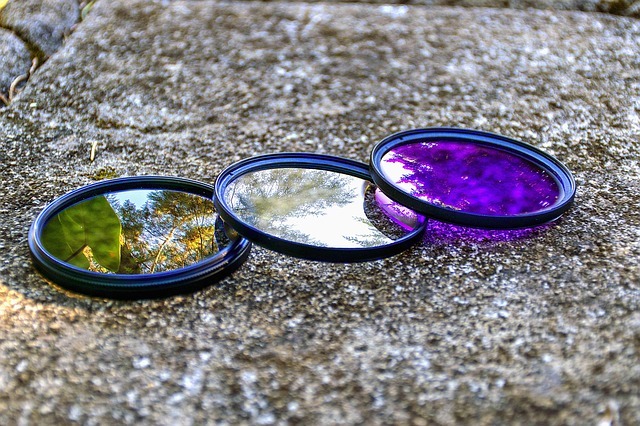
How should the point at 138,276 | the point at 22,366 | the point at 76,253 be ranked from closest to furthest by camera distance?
the point at 22,366
the point at 138,276
the point at 76,253

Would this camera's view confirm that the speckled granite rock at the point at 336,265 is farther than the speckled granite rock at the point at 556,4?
No

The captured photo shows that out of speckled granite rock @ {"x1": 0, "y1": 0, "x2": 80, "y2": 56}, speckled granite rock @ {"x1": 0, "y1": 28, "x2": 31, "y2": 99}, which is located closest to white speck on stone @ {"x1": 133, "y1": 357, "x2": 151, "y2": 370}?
speckled granite rock @ {"x1": 0, "y1": 28, "x2": 31, "y2": 99}

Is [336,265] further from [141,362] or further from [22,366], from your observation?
[22,366]

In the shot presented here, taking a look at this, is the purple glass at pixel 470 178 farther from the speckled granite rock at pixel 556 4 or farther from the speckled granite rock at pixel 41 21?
the speckled granite rock at pixel 41 21

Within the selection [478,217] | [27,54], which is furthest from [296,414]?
[27,54]

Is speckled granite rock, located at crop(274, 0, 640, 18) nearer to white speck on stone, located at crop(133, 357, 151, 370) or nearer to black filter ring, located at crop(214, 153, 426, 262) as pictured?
black filter ring, located at crop(214, 153, 426, 262)

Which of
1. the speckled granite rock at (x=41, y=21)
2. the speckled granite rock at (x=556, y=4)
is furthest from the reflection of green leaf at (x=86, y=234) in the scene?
the speckled granite rock at (x=556, y=4)

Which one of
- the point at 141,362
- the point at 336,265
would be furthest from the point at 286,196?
the point at 141,362
